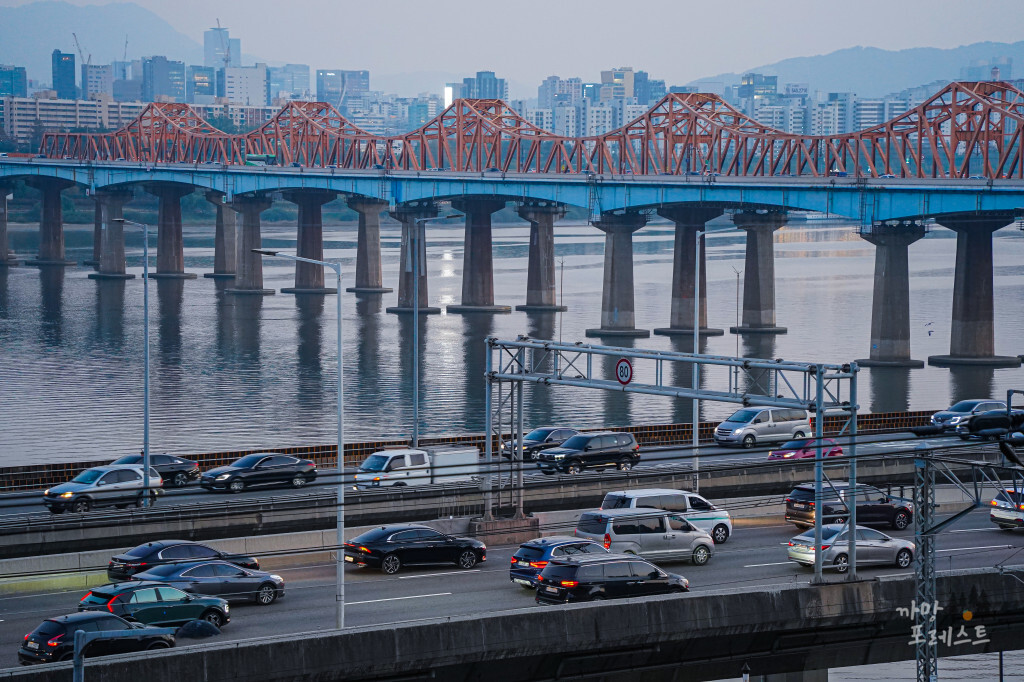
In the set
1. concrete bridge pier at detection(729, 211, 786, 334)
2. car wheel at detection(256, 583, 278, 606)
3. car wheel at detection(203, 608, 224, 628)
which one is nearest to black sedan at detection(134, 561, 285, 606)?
car wheel at detection(256, 583, 278, 606)

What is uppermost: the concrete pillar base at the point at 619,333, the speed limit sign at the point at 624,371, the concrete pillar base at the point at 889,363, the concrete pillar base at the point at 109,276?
the concrete pillar base at the point at 109,276

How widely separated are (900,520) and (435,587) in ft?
44.0

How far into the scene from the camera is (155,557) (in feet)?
97.0

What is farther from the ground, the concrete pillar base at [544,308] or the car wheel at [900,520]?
the concrete pillar base at [544,308]

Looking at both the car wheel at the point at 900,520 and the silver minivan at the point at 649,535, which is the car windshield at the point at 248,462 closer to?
the silver minivan at the point at 649,535

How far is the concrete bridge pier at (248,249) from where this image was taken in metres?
132

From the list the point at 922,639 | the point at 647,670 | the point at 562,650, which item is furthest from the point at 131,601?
the point at 922,639

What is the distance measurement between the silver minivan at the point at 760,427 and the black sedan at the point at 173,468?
61.4ft

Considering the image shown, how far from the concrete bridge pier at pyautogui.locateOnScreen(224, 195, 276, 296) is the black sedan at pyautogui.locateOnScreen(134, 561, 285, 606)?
102m

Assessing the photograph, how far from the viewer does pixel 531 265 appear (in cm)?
11875

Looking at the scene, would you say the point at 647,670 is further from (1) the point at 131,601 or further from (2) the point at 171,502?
(2) the point at 171,502

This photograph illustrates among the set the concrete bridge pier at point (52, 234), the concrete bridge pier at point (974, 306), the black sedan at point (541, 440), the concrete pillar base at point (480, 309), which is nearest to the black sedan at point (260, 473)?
the black sedan at point (541, 440)

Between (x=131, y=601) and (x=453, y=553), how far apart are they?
8.36m

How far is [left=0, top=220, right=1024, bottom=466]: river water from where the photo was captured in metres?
65.6
